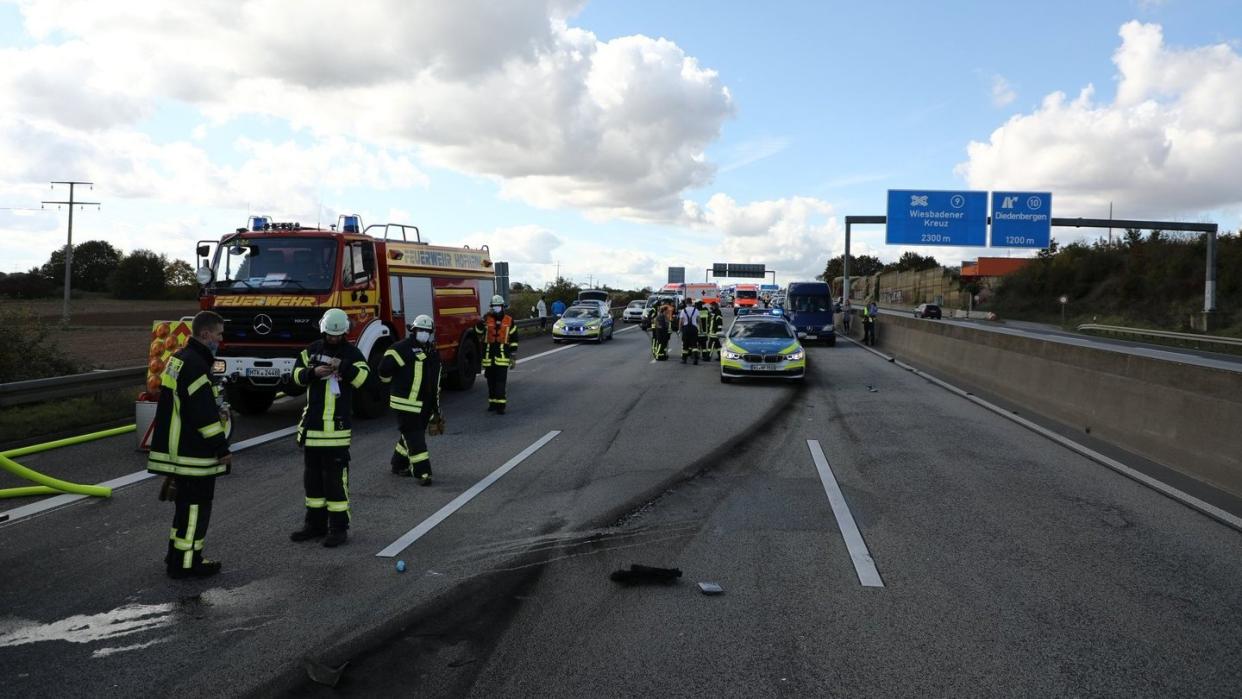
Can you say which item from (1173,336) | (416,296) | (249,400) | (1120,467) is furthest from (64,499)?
(1173,336)

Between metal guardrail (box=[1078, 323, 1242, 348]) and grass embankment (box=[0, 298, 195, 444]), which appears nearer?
grass embankment (box=[0, 298, 195, 444])

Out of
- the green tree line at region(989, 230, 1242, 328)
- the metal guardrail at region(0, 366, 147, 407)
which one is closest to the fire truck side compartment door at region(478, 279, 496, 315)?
the metal guardrail at region(0, 366, 147, 407)

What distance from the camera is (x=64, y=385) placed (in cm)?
1117

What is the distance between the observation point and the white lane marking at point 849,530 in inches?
220

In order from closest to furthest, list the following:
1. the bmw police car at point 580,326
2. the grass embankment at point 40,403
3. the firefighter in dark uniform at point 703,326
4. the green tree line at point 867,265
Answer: the grass embankment at point 40,403
the firefighter in dark uniform at point 703,326
the bmw police car at point 580,326
the green tree line at point 867,265

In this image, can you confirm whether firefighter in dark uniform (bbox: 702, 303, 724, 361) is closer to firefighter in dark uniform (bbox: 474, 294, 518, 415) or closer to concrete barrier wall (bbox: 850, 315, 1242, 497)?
concrete barrier wall (bbox: 850, 315, 1242, 497)

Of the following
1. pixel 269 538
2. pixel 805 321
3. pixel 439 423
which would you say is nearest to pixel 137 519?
pixel 269 538

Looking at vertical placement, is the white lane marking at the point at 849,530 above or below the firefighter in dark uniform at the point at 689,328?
below

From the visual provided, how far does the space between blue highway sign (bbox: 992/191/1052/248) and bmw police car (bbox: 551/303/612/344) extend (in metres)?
15.6

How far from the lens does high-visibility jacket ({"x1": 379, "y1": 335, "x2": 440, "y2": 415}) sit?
8.50 m

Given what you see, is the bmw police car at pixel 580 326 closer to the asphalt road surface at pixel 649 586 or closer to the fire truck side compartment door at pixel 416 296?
the fire truck side compartment door at pixel 416 296

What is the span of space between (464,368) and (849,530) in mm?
10944

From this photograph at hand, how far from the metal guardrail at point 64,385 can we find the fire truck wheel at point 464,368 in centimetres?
538

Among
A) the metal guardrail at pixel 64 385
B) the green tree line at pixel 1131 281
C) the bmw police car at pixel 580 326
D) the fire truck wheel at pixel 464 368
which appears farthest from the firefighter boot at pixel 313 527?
the green tree line at pixel 1131 281
